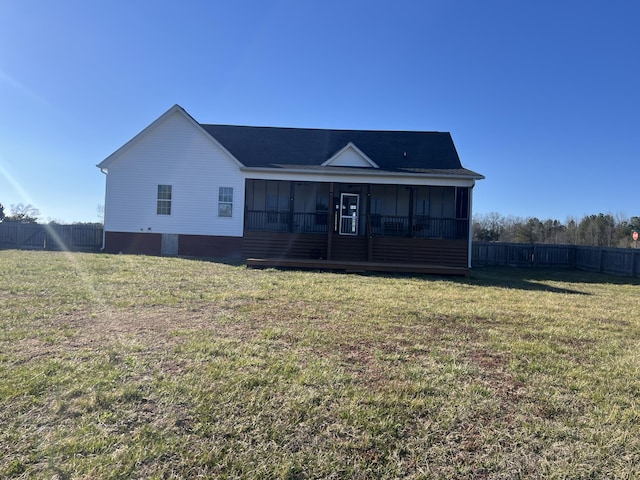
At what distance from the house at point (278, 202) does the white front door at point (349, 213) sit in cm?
4

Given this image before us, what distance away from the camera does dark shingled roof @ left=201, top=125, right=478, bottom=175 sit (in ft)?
56.2

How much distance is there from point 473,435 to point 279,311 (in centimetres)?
389

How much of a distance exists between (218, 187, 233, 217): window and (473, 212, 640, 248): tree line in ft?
92.9

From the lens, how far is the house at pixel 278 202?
1555 cm

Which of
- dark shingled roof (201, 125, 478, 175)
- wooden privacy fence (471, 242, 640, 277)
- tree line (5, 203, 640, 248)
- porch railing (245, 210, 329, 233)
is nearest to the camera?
porch railing (245, 210, 329, 233)

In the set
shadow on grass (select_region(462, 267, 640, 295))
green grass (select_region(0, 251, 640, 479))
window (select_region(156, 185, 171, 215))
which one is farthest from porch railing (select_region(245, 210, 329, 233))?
green grass (select_region(0, 251, 640, 479))

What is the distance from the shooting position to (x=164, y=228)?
16516mm

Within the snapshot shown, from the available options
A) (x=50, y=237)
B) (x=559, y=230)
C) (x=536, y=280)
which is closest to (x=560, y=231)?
(x=559, y=230)

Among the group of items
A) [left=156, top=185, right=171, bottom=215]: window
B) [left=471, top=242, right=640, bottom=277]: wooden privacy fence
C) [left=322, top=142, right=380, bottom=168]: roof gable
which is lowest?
[left=471, top=242, right=640, bottom=277]: wooden privacy fence

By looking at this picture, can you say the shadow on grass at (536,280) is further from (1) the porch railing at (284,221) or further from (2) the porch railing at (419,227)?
(1) the porch railing at (284,221)

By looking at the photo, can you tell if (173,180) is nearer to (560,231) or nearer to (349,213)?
(349,213)

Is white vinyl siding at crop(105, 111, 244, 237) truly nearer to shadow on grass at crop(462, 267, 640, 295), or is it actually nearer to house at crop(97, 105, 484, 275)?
house at crop(97, 105, 484, 275)

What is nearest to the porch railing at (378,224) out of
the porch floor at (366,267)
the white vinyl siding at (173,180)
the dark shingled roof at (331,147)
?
the white vinyl siding at (173,180)

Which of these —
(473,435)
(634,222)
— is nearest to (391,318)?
(473,435)
